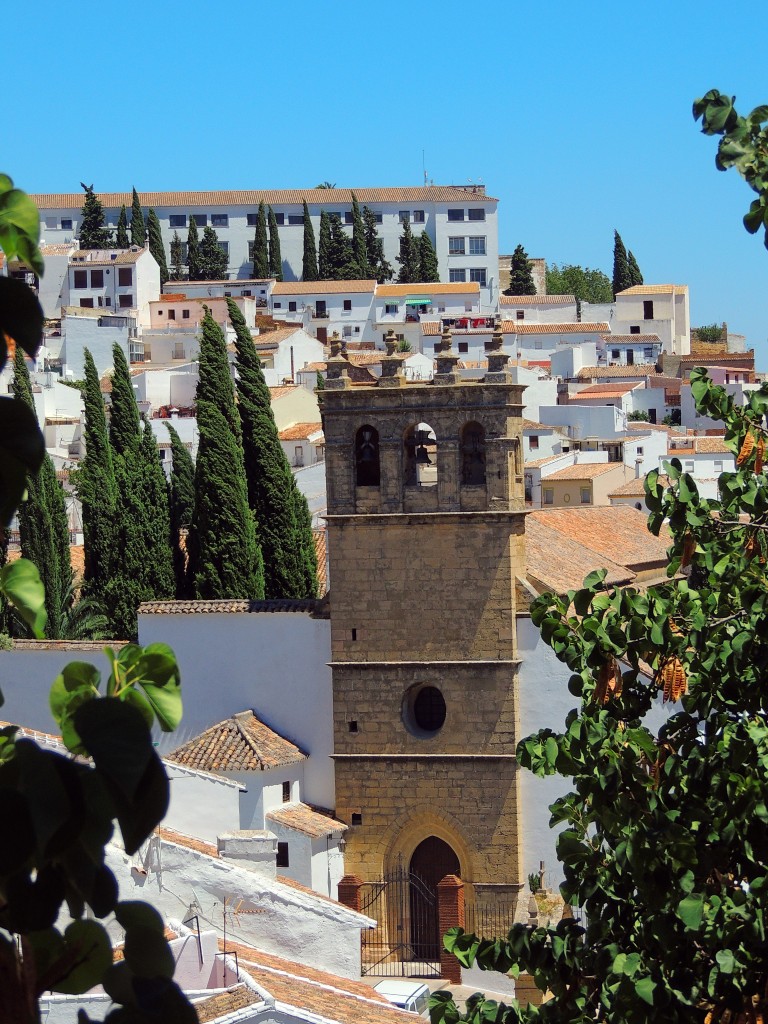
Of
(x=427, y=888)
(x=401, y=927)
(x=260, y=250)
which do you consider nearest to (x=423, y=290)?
(x=260, y=250)

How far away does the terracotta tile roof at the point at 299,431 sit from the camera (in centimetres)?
5312

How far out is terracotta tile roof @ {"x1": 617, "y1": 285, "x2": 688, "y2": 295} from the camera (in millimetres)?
95875

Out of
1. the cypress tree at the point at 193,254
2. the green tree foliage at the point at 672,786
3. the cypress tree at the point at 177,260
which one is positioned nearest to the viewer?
the green tree foliage at the point at 672,786

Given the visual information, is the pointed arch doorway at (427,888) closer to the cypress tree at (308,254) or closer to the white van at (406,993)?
the white van at (406,993)

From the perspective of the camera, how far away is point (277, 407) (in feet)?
187

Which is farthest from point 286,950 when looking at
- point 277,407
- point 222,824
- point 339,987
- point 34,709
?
point 277,407

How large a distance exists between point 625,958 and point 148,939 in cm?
559

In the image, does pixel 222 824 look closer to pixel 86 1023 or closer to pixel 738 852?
pixel 738 852

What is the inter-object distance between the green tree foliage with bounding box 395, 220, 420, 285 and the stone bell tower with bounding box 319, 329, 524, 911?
70408mm

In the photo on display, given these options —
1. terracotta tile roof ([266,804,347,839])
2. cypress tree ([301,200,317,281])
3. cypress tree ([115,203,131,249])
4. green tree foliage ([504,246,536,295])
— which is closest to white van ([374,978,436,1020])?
terracotta tile roof ([266,804,347,839])

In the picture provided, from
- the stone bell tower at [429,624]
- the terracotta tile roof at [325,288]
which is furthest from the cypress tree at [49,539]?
the terracotta tile roof at [325,288]

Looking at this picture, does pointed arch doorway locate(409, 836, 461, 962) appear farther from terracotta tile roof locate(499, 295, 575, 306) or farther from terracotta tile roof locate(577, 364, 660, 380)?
terracotta tile roof locate(499, 295, 575, 306)

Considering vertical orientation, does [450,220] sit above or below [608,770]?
above

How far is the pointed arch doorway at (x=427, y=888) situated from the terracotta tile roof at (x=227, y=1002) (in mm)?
10621
